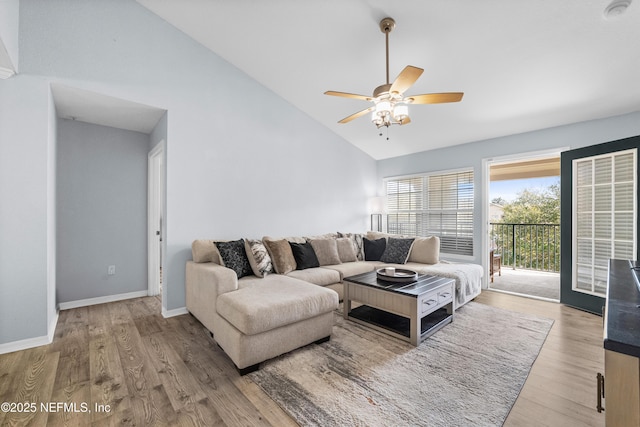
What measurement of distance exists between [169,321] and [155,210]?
5.43 feet

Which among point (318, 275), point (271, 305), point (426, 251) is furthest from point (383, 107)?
point (426, 251)

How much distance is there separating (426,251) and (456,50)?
8.37ft

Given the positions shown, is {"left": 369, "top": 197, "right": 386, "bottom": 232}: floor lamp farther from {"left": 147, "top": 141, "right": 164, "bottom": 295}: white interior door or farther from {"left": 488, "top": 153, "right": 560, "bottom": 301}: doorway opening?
{"left": 147, "top": 141, "right": 164, "bottom": 295}: white interior door

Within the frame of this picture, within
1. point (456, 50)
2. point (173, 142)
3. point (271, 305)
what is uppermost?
point (456, 50)

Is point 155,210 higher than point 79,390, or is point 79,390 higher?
point 155,210

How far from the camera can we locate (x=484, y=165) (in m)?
4.32

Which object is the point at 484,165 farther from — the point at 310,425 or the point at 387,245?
the point at 310,425

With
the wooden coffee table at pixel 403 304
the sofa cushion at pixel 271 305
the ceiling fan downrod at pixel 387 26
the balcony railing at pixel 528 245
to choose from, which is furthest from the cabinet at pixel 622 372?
the balcony railing at pixel 528 245

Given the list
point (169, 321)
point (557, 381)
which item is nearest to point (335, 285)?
point (169, 321)

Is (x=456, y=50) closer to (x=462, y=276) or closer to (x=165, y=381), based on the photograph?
(x=462, y=276)

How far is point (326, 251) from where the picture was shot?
3.90 meters

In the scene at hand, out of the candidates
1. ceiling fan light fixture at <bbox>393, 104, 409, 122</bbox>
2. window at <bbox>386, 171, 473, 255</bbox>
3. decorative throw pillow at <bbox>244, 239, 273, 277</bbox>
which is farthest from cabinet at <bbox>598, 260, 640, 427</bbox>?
window at <bbox>386, 171, 473, 255</bbox>

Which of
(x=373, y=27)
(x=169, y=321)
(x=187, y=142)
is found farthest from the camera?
(x=187, y=142)

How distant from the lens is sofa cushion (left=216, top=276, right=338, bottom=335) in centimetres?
199
